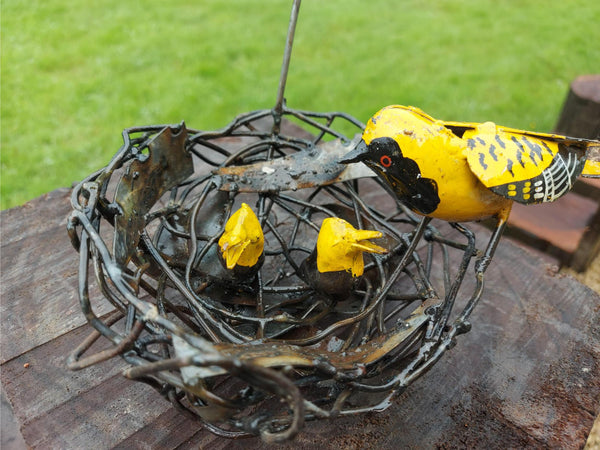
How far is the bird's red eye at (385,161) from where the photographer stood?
0.62 metres

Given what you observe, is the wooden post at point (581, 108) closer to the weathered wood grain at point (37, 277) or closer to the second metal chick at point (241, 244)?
the second metal chick at point (241, 244)

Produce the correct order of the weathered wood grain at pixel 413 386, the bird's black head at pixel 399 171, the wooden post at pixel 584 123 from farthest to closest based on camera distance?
the wooden post at pixel 584 123 < the weathered wood grain at pixel 413 386 < the bird's black head at pixel 399 171

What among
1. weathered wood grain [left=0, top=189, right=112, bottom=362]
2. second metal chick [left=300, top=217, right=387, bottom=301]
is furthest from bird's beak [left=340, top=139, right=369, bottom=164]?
weathered wood grain [left=0, top=189, right=112, bottom=362]

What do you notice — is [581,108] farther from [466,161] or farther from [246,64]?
[246,64]

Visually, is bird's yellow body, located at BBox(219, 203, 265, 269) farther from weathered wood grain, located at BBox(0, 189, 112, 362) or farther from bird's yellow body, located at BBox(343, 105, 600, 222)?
weathered wood grain, located at BBox(0, 189, 112, 362)

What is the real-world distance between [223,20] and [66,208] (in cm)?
184

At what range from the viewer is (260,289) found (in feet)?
2.59

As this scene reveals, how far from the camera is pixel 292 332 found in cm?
82

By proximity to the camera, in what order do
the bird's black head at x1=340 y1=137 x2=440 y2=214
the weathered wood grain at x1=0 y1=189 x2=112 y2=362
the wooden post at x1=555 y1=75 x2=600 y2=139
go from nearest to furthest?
Result: the bird's black head at x1=340 y1=137 x2=440 y2=214 → the weathered wood grain at x1=0 y1=189 x2=112 y2=362 → the wooden post at x1=555 y1=75 x2=600 y2=139

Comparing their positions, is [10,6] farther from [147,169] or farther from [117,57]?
[147,169]

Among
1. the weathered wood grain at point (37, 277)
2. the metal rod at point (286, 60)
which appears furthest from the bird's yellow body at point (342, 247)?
the weathered wood grain at point (37, 277)

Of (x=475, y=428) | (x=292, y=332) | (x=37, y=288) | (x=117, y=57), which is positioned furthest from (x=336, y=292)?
(x=117, y=57)

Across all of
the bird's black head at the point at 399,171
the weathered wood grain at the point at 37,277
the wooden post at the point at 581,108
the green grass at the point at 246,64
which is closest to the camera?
the bird's black head at the point at 399,171

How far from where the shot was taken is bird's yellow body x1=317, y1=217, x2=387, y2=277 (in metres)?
0.69
